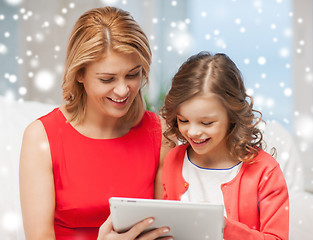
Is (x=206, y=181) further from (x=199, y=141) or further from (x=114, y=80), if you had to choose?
(x=114, y=80)

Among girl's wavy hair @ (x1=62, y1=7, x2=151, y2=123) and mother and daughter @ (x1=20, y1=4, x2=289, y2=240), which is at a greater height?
girl's wavy hair @ (x1=62, y1=7, x2=151, y2=123)

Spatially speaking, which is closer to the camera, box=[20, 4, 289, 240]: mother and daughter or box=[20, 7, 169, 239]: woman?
box=[20, 4, 289, 240]: mother and daughter

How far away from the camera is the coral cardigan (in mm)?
1121

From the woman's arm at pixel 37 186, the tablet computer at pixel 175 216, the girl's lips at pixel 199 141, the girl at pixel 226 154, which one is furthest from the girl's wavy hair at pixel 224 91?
the woman's arm at pixel 37 186

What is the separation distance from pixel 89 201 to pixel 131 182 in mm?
166

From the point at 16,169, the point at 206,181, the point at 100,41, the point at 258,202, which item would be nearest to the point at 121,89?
the point at 100,41

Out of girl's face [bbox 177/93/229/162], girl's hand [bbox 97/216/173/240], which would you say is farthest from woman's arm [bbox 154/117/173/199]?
girl's hand [bbox 97/216/173/240]

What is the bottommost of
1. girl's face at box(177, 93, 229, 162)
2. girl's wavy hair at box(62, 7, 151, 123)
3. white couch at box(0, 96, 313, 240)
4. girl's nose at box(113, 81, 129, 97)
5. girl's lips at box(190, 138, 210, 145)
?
white couch at box(0, 96, 313, 240)

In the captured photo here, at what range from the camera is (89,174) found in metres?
1.47

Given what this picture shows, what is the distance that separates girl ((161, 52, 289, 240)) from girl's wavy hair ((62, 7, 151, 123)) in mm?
166

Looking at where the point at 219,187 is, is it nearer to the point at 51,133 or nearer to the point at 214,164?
the point at 214,164

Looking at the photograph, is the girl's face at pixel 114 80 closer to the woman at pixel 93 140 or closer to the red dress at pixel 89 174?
the woman at pixel 93 140

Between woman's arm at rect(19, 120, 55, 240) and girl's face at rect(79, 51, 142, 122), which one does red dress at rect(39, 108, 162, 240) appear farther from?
girl's face at rect(79, 51, 142, 122)

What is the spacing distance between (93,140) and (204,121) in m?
0.50
